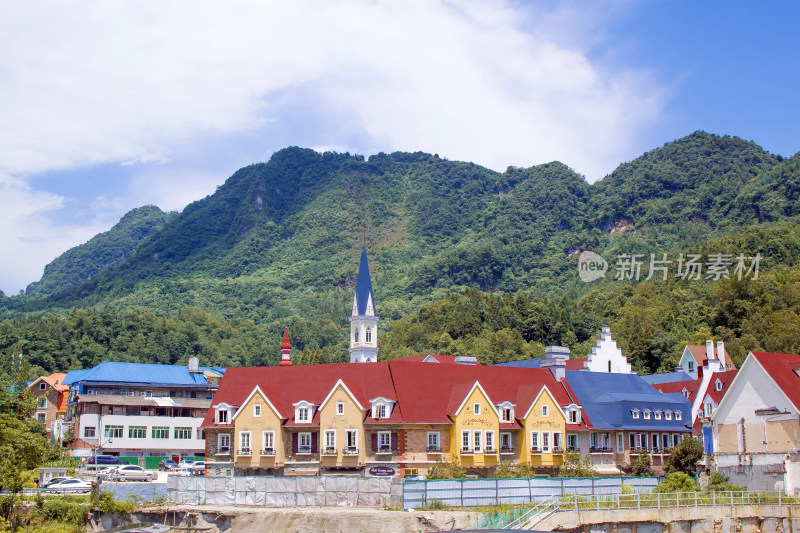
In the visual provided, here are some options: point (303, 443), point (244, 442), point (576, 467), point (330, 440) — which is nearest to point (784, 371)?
point (576, 467)

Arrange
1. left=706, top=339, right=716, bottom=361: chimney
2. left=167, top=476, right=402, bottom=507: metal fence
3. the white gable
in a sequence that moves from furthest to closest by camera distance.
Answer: left=706, top=339, right=716, bottom=361: chimney, the white gable, left=167, top=476, right=402, bottom=507: metal fence

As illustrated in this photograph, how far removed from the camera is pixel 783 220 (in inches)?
6683

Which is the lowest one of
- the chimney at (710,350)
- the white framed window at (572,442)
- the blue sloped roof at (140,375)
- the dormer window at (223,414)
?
the white framed window at (572,442)

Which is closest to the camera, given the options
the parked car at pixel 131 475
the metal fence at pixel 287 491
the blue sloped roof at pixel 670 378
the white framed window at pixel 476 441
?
the metal fence at pixel 287 491

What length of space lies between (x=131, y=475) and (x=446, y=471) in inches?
823

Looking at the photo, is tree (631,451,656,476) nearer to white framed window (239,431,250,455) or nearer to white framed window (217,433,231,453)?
white framed window (239,431,250,455)

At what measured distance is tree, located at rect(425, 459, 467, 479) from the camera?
49897 mm

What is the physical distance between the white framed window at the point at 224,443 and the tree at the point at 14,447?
1119 centimetres

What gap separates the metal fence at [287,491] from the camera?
142ft

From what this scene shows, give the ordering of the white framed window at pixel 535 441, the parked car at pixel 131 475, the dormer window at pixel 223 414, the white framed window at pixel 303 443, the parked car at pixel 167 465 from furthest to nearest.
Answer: the parked car at pixel 167 465 → the dormer window at pixel 223 414 → the white framed window at pixel 535 441 → the white framed window at pixel 303 443 → the parked car at pixel 131 475

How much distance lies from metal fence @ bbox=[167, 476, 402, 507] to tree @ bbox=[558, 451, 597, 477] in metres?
15.6

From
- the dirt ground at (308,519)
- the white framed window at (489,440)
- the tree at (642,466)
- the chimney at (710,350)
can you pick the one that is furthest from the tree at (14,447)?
the chimney at (710,350)

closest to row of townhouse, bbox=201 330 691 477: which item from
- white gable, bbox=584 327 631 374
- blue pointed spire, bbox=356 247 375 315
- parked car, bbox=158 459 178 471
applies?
parked car, bbox=158 459 178 471

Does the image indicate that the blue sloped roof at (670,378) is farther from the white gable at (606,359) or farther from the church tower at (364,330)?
the church tower at (364,330)
